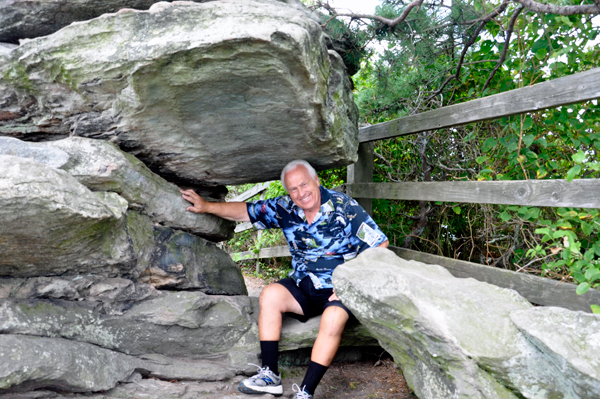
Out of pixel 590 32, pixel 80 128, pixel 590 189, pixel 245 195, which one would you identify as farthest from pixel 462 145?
pixel 245 195

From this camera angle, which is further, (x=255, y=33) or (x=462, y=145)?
(x=462, y=145)

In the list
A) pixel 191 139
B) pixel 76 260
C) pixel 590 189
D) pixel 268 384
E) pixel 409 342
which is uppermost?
pixel 191 139

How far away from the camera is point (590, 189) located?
2281mm

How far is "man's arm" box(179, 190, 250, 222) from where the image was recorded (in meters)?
3.68

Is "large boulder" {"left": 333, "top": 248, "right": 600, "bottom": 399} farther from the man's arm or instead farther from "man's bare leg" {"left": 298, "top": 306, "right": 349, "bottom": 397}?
the man's arm

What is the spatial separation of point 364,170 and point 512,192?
80.6 inches

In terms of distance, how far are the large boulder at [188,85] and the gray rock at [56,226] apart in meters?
0.65

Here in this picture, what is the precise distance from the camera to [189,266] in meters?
3.61

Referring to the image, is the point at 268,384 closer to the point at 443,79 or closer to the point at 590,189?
the point at 590,189

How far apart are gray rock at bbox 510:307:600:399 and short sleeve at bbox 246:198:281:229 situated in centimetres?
216

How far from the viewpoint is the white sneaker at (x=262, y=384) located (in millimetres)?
3072

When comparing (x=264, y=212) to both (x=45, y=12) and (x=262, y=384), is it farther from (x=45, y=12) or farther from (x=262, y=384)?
(x=45, y=12)

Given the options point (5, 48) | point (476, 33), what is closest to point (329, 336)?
point (476, 33)

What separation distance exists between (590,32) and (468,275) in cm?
186
